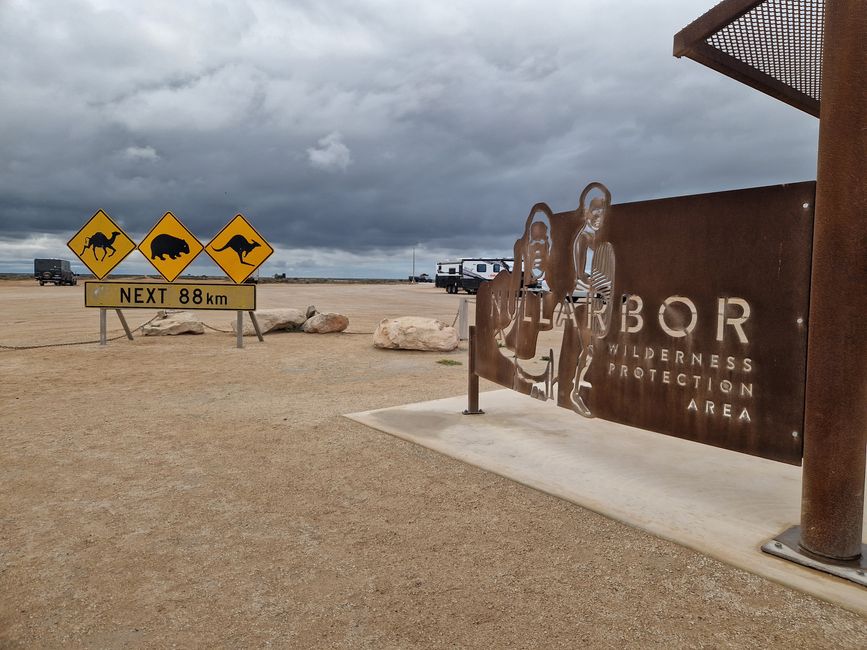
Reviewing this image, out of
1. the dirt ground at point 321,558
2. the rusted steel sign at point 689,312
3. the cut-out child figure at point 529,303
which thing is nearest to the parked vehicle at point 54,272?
the dirt ground at point 321,558

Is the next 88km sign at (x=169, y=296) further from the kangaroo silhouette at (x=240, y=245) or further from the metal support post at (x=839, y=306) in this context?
the metal support post at (x=839, y=306)

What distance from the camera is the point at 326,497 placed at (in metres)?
3.49

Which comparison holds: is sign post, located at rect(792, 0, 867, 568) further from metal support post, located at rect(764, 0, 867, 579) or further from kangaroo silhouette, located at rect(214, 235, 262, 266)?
kangaroo silhouette, located at rect(214, 235, 262, 266)

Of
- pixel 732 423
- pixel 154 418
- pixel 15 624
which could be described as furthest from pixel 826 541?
pixel 154 418

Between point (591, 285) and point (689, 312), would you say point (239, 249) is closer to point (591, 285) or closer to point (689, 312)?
point (591, 285)

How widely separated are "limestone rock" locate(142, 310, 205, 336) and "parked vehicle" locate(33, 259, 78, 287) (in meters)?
42.2

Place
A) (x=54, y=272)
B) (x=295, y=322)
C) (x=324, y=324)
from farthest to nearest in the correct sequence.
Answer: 1. (x=54, y=272)
2. (x=295, y=322)
3. (x=324, y=324)

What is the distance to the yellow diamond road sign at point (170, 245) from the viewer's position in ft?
37.9

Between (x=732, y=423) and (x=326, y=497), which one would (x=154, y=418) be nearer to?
(x=326, y=497)

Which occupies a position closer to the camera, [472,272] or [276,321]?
[276,321]

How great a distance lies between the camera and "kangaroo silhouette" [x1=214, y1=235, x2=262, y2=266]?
37.9ft

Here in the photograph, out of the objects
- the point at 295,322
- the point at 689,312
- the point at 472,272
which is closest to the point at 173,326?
the point at 295,322

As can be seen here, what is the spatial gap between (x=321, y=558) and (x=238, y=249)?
9.89m

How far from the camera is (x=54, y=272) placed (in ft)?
159
